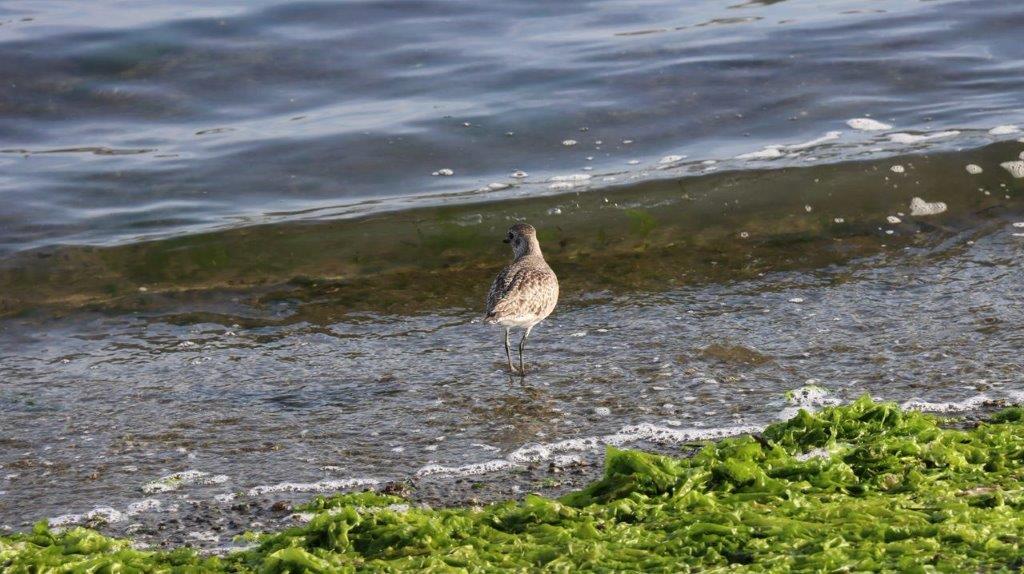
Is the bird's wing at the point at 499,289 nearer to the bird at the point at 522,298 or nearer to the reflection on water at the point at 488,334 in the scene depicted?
the bird at the point at 522,298

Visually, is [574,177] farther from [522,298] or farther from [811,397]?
[811,397]

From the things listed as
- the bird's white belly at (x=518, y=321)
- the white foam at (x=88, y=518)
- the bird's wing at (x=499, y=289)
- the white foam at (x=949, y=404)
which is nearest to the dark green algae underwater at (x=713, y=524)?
the white foam at (x=88, y=518)

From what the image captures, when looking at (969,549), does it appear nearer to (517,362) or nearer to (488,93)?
(517,362)

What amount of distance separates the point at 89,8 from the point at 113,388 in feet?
32.8

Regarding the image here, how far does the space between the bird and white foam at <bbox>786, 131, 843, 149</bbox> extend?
14.2 feet

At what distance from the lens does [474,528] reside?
4.64 meters

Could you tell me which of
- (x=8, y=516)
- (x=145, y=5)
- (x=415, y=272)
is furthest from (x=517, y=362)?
(x=145, y=5)

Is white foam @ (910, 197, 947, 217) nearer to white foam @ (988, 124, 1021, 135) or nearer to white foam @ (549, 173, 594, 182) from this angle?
white foam @ (988, 124, 1021, 135)

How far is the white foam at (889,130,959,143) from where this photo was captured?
11657 millimetres

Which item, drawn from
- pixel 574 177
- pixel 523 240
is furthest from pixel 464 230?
pixel 574 177

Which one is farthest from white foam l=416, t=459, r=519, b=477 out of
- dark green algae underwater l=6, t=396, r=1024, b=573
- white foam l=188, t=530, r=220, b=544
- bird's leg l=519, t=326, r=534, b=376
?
bird's leg l=519, t=326, r=534, b=376

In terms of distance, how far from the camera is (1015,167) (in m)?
10.8

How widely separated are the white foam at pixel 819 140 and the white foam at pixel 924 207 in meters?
1.66

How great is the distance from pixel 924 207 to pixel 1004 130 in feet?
6.95
